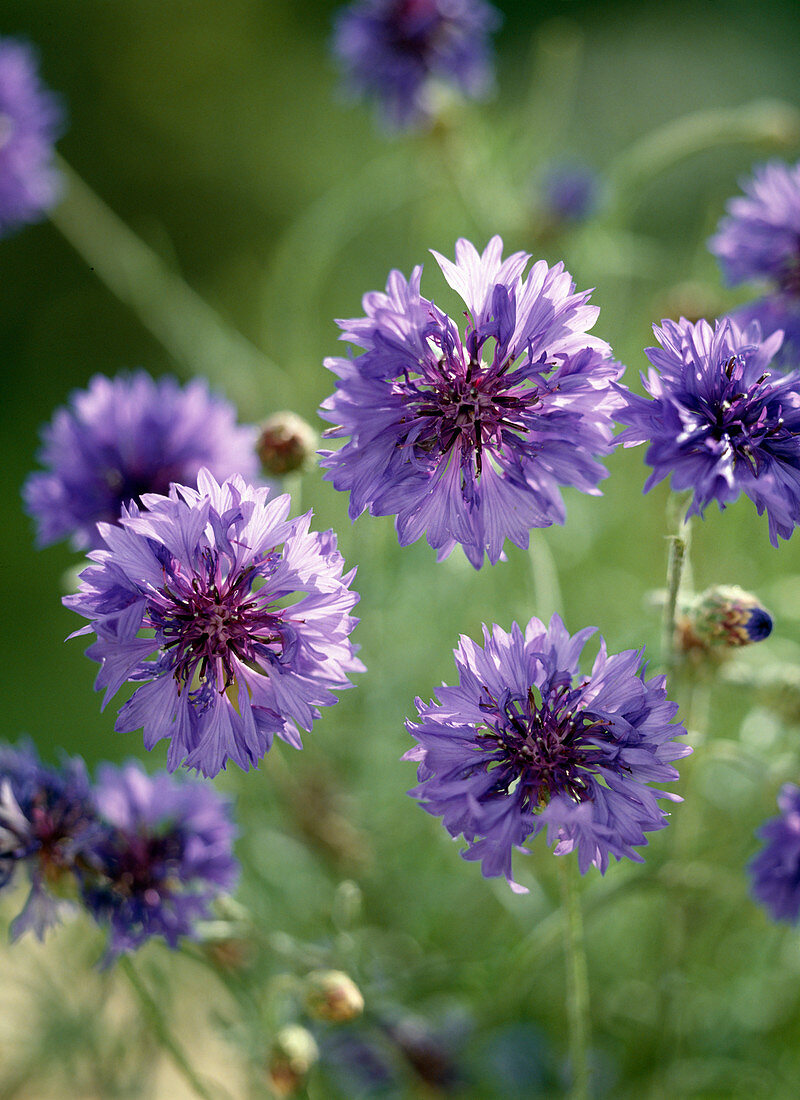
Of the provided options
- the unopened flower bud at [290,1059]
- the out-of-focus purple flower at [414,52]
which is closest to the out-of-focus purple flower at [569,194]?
the out-of-focus purple flower at [414,52]

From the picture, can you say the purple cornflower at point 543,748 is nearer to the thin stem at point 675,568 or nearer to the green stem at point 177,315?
the thin stem at point 675,568

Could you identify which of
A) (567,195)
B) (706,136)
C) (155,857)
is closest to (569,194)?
(567,195)

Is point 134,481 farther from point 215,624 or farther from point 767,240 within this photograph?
point 767,240

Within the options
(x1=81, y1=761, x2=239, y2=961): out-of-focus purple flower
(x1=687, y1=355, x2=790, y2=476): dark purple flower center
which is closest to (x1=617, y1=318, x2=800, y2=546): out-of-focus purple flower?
(x1=687, y1=355, x2=790, y2=476): dark purple flower center

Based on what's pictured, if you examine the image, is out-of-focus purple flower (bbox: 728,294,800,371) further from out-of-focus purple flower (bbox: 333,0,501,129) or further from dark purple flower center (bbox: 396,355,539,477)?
out-of-focus purple flower (bbox: 333,0,501,129)

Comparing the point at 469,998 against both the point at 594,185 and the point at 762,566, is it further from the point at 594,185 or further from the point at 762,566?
the point at 594,185

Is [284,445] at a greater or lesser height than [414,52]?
lesser

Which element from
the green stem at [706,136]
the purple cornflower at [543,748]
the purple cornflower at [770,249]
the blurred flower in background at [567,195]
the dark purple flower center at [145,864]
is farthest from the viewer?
the blurred flower in background at [567,195]

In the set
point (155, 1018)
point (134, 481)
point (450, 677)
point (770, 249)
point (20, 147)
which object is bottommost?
point (155, 1018)
